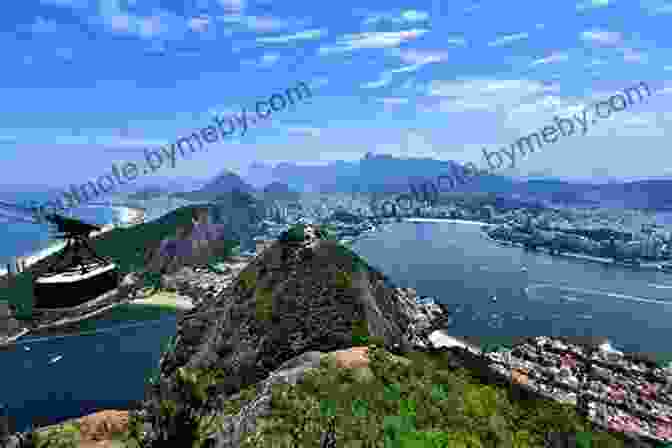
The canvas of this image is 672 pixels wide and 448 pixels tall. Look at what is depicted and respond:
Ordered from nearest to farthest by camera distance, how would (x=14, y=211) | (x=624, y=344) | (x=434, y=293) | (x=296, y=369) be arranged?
1. (x=14, y=211)
2. (x=296, y=369)
3. (x=624, y=344)
4. (x=434, y=293)

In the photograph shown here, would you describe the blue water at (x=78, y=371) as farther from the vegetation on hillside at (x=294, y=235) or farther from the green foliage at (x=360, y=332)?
the green foliage at (x=360, y=332)

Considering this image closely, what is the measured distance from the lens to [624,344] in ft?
205

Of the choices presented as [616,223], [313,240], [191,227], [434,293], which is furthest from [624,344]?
[616,223]

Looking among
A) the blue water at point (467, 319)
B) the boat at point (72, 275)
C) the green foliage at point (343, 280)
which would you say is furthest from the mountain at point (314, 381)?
the blue water at point (467, 319)

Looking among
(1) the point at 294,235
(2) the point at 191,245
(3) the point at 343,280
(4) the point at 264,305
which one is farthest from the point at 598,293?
(2) the point at 191,245

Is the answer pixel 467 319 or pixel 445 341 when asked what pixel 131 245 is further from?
pixel 445 341

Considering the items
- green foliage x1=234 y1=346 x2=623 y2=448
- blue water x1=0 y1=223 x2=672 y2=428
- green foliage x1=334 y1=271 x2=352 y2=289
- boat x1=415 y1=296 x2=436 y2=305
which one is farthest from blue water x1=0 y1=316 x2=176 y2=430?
boat x1=415 y1=296 x2=436 y2=305

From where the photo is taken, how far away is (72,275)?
440 cm

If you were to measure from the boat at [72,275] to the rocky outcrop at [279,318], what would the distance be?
22.7 metres

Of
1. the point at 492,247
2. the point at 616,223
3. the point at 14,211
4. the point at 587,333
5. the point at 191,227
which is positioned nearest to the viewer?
the point at 14,211

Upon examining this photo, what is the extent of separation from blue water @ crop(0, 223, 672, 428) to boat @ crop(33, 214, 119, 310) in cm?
5053

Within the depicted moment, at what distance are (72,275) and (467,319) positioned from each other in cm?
7291

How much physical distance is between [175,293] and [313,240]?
168 ft

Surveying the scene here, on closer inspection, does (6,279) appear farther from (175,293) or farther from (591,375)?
(591,375)
